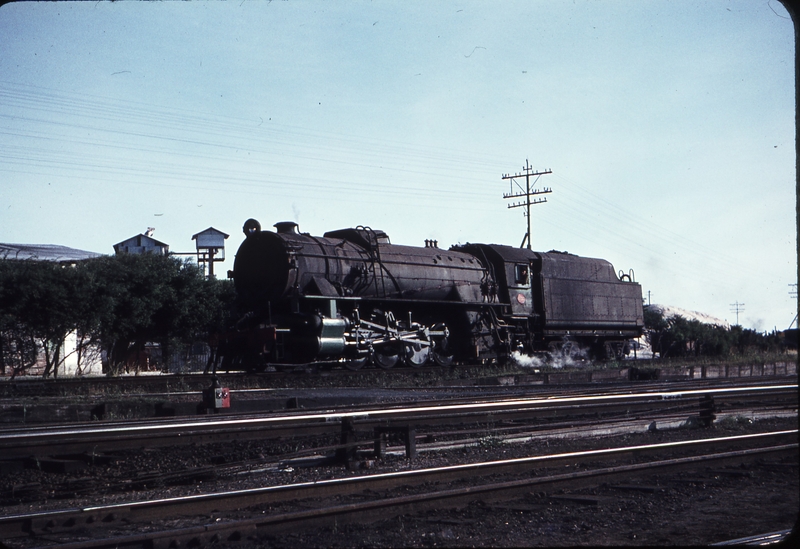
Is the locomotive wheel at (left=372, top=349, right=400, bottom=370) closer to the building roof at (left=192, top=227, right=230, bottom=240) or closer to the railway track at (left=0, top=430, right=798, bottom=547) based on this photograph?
the railway track at (left=0, top=430, right=798, bottom=547)

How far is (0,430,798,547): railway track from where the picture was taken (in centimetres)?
Answer: 538

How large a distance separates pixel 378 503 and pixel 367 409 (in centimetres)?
529

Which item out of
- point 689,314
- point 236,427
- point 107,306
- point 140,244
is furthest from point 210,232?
Answer: point 689,314

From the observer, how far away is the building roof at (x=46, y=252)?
3859 centimetres

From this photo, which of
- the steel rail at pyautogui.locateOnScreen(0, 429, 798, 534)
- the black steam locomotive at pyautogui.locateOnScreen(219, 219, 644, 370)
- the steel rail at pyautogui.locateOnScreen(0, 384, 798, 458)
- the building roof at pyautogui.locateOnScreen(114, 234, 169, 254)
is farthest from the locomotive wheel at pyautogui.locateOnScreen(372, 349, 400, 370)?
the building roof at pyautogui.locateOnScreen(114, 234, 169, 254)

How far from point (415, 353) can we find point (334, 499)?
556 inches

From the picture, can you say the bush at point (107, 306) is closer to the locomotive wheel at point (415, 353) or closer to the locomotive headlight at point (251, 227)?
the locomotive headlight at point (251, 227)

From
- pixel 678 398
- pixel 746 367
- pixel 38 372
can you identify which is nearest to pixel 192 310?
pixel 38 372

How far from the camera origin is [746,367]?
2633cm

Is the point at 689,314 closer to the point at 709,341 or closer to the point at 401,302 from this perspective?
the point at 709,341

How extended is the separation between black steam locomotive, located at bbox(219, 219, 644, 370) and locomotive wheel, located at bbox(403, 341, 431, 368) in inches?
1.7

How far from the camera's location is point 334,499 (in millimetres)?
6629

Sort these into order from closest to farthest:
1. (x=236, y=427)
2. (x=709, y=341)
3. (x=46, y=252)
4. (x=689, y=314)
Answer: (x=236, y=427), (x=709, y=341), (x=46, y=252), (x=689, y=314)

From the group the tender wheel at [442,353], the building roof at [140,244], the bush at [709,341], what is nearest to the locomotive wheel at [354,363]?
the tender wheel at [442,353]
